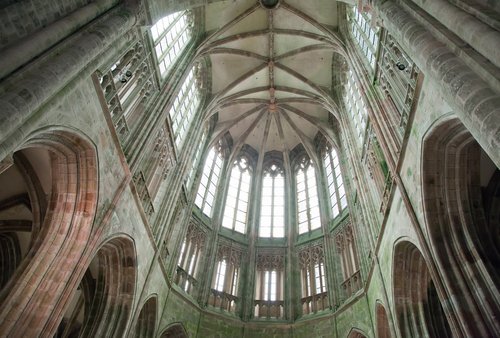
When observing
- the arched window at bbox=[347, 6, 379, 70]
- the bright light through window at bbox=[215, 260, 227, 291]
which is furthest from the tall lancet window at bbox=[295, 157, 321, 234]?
the arched window at bbox=[347, 6, 379, 70]

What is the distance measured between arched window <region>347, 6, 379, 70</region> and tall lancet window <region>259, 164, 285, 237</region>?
32.0ft

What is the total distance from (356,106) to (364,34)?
10.5 feet

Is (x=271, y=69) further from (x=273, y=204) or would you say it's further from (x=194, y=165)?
(x=273, y=204)

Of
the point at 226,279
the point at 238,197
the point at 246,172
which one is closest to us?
the point at 226,279

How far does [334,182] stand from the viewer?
19359mm

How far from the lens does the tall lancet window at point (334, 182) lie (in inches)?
709

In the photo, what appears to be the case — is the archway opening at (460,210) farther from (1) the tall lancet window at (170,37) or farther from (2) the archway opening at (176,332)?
(2) the archway opening at (176,332)

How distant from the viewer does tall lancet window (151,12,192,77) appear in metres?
13.0

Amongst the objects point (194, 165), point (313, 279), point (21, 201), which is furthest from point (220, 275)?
point (21, 201)

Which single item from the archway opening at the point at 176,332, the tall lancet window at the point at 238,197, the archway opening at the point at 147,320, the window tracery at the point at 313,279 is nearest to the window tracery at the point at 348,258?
the window tracery at the point at 313,279

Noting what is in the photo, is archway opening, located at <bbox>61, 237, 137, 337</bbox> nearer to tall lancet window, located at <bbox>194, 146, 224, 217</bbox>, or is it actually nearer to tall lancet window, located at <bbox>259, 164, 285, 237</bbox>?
tall lancet window, located at <bbox>194, 146, 224, 217</bbox>

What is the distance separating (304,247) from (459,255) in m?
11.1

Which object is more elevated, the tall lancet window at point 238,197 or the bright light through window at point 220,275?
the tall lancet window at point 238,197

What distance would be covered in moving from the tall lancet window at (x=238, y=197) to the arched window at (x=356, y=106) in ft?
24.9
